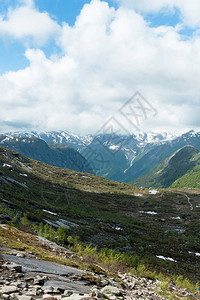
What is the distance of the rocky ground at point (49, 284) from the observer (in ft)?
21.1

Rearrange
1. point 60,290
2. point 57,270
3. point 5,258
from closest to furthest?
1. point 60,290
2. point 5,258
3. point 57,270

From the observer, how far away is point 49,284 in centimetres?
776

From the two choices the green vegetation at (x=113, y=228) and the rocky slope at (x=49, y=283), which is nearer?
the rocky slope at (x=49, y=283)

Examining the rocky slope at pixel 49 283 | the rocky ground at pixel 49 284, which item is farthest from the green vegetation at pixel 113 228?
the rocky ground at pixel 49 284

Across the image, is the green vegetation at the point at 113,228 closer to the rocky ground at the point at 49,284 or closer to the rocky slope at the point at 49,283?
the rocky slope at the point at 49,283

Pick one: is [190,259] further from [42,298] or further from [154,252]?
[42,298]

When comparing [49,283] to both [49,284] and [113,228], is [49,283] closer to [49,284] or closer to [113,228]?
[49,284]

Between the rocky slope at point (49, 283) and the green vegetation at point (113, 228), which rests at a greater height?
the rocky slope at point (49, 283)

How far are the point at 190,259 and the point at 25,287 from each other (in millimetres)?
36805

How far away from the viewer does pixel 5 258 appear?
31.1 feet

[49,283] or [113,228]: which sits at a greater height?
[49,283]

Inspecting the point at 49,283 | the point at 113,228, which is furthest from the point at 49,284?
the point at 113,228

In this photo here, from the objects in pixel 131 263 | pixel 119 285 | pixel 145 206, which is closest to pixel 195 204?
pixel 145 206

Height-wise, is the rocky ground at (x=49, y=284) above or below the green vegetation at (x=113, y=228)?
above
